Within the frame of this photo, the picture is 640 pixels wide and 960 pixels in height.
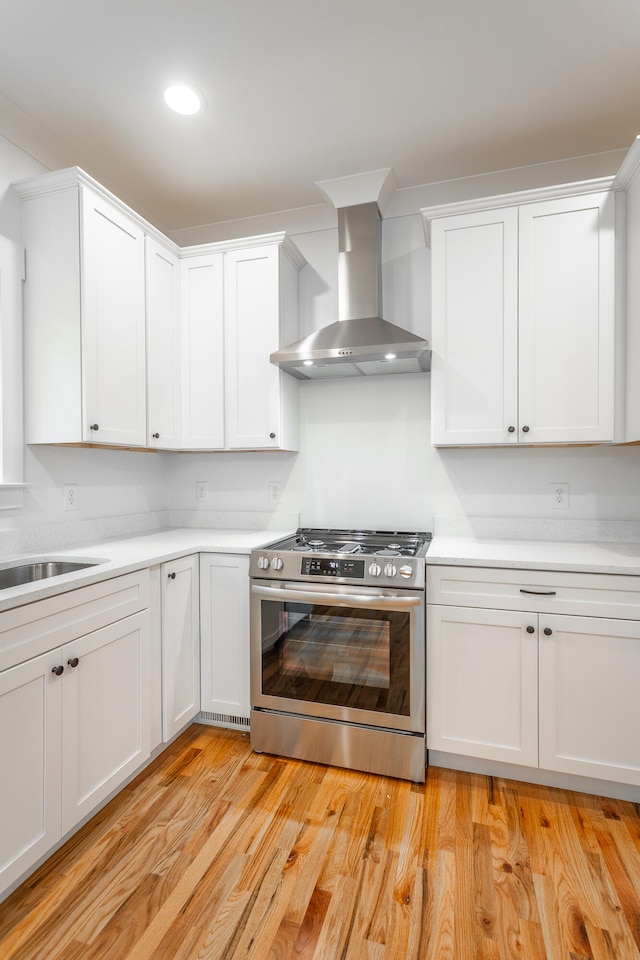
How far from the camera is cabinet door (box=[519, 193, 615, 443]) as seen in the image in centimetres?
212

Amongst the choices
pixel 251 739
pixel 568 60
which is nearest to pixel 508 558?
pixel 251 739

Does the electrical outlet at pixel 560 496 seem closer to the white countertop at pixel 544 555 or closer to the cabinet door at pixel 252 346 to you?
the white countertop at pixel 544 555

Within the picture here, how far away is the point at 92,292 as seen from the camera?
211 cm

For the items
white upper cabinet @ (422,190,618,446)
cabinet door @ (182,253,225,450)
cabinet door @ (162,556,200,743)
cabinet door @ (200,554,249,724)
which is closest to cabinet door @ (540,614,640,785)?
white upper cabinet @ (422,190,618,446)

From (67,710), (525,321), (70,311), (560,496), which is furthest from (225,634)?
(525,321)

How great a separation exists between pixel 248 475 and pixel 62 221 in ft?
5.17

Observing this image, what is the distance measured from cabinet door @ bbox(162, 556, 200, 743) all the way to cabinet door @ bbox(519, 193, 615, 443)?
5.62 feet

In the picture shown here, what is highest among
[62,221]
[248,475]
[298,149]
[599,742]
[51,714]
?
[298,149]

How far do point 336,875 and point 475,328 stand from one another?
87.0 inches

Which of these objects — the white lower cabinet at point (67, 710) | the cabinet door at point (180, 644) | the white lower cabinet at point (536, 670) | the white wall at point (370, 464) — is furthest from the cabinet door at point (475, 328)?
the white lower cabinet at point (67, 710)

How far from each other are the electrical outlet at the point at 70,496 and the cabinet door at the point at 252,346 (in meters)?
0.81

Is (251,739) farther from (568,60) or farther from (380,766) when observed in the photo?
(568,60)

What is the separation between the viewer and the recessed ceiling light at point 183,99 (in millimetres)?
2037

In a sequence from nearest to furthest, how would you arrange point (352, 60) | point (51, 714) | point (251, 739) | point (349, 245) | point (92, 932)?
point (92, 932) → point (51, 714) → point (352, 60) → point (251, 739) → point (349, 245)
